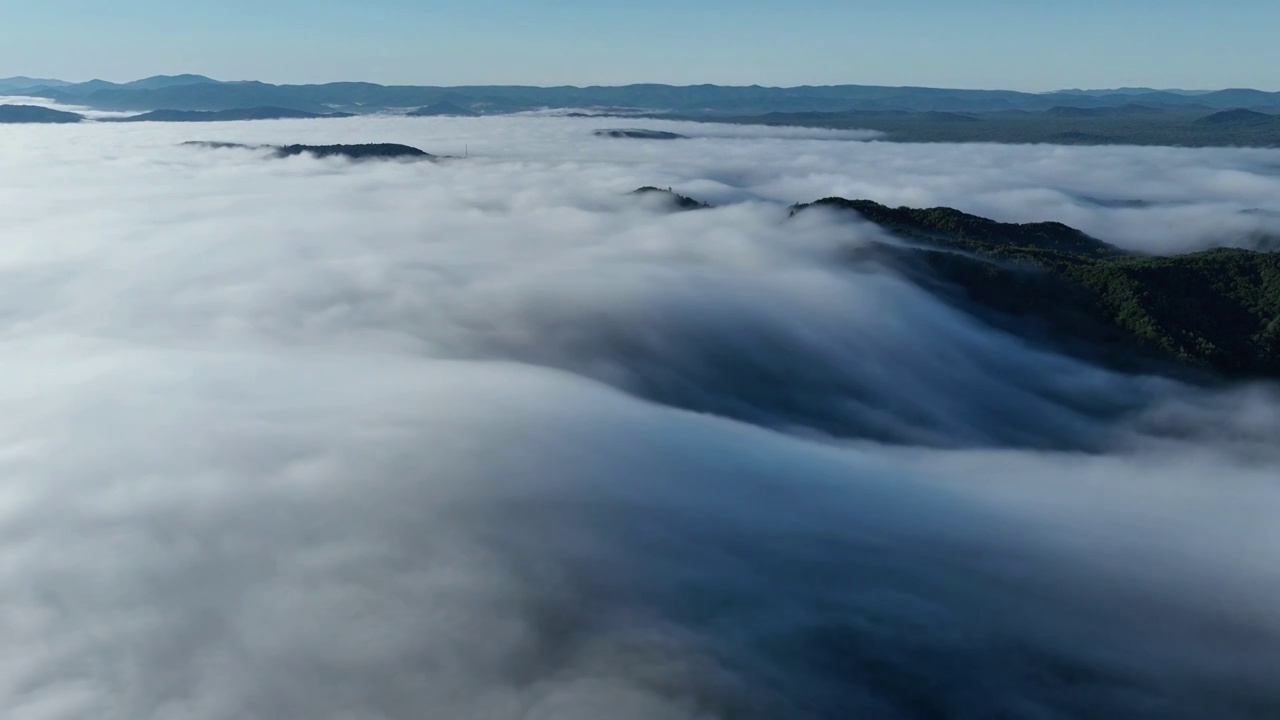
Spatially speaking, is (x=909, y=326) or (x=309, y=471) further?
(x=909, y=326)

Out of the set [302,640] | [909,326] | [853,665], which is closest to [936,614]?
[853,665]

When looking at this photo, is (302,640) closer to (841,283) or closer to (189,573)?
(189,573)

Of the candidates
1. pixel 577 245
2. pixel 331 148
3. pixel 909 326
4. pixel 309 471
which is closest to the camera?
pixel 309 471

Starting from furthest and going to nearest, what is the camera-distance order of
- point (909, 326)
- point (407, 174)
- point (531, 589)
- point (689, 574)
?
1. point (407, 174)
2. point (909, 326)
3. point (689, 574)
4. point (531, 589)

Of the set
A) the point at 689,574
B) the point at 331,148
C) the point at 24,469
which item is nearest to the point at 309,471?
the point at 24,469

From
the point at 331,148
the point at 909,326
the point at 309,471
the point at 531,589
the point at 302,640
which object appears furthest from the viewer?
the point at 331,148

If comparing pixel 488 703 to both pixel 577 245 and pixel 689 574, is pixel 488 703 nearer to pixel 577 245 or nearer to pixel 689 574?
pixel 689 574
